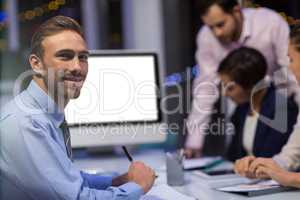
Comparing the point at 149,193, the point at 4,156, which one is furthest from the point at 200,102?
the point at 4,156

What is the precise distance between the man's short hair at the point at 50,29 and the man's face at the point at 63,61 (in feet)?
0.04

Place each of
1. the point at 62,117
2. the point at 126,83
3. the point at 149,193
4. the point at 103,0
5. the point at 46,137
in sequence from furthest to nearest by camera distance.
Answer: the point at 103,0, the point at 126,83, the point at 149,193, the point at 62,117, the point at 46,137

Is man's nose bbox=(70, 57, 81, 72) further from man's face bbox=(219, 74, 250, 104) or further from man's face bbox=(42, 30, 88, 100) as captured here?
man's face bbox=(219, 74, 250, 104)

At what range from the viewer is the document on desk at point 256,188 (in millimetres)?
1501

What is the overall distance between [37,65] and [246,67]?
1.19 metres

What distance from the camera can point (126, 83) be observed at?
6.37 feet

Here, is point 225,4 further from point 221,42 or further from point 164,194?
point 164,194

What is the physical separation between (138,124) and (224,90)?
566 millimetres

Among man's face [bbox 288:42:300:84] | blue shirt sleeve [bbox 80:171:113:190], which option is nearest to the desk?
blue shirt sleeve [bbox 80:171:113:190]

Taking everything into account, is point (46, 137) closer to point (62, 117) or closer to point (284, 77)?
point (62, 117)

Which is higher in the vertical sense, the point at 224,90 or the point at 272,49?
the point at 272,49

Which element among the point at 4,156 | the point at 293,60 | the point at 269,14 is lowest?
the point at 4,156

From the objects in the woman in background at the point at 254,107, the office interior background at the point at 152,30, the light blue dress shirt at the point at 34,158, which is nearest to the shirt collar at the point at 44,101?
the light blue dress shirt at the point at 34,158

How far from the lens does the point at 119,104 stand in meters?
1.92
